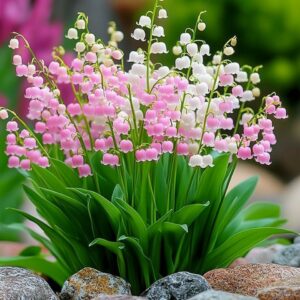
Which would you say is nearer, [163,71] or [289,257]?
[163,71]

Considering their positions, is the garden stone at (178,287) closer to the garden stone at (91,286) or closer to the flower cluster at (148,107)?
the garden stone at (91,286)

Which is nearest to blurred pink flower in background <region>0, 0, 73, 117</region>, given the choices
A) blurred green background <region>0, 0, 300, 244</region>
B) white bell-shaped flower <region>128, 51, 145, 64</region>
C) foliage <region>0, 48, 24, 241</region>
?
foliage <region>0, 48, 24, 241</region>

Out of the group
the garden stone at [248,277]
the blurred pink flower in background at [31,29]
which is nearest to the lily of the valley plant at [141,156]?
the garden stone at [248,277]

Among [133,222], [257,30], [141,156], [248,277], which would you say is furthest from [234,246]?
[257,30]

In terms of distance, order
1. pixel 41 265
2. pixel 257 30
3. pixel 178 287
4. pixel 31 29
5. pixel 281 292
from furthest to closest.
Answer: pixel 257 30, pixel 31 29, pixel 41 265, pixel 178 287, pixel 281 292

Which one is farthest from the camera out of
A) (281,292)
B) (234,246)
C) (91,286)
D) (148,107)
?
(234,246)

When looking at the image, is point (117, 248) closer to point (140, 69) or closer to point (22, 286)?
point (22, 286)

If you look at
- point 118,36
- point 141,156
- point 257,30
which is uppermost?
point 257,30

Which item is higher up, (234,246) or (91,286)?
(234,246)
